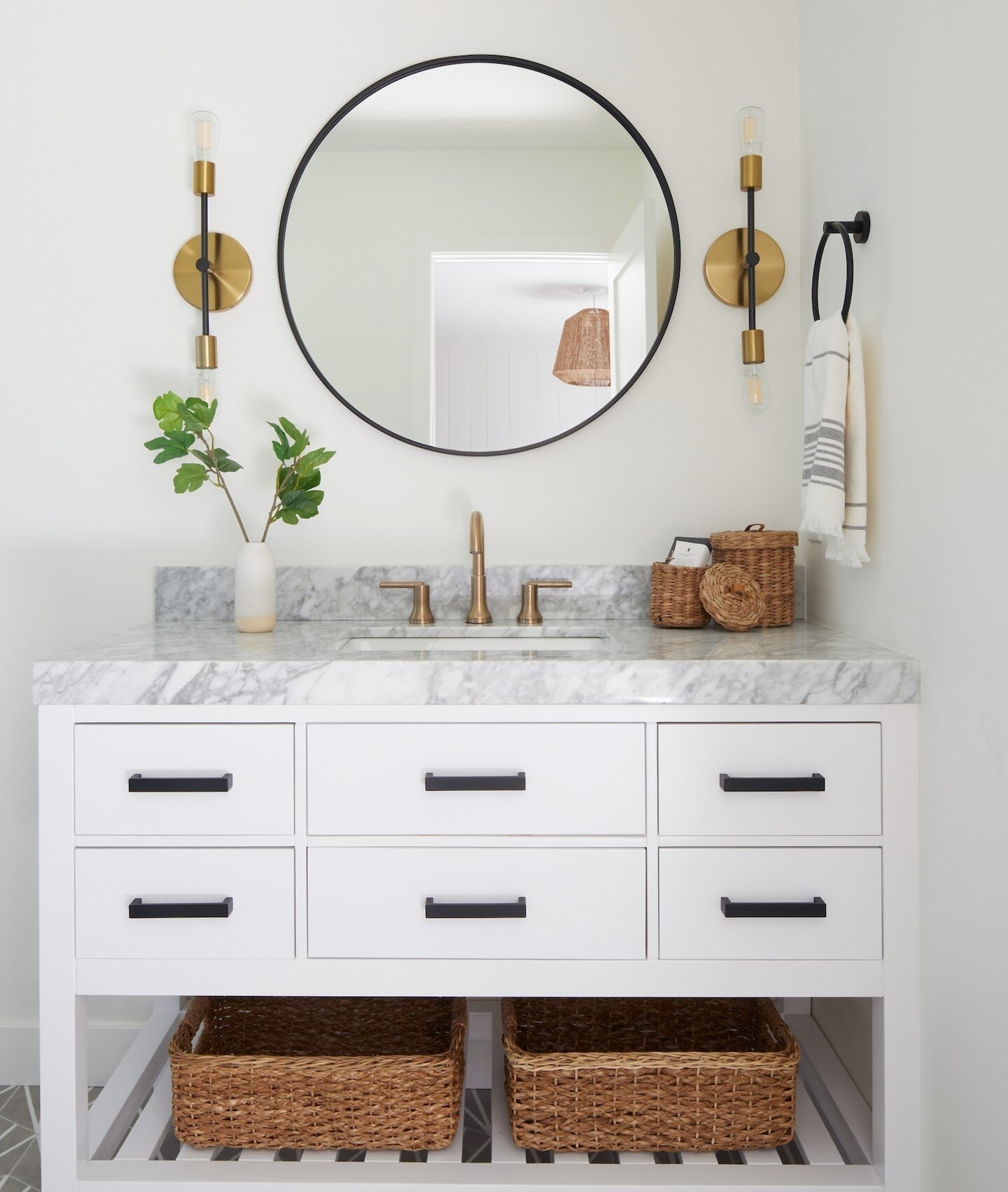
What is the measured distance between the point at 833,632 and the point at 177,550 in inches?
51.8

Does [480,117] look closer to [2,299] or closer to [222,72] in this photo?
[222,72]

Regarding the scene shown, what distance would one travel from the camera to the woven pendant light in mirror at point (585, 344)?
1.92 meters

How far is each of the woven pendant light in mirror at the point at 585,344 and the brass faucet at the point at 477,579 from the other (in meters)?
0.38

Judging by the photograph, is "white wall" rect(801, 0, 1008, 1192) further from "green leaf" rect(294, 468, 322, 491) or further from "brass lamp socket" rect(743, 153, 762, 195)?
"green leaf" rect(294, 468, 322, 491)

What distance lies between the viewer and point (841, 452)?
4.98ft

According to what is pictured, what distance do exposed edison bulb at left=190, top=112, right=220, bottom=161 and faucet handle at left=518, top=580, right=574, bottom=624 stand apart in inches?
42.6

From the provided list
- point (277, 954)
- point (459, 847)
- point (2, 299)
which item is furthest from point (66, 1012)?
point (2, 299)

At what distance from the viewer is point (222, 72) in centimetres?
192

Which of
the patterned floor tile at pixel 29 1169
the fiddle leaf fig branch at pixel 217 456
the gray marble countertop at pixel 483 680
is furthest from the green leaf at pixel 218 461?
the patterned floor tile at pixel 29 1169

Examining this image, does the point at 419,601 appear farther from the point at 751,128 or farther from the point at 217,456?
the point at 751,128

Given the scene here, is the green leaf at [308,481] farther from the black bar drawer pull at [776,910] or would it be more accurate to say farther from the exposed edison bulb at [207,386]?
the black bar drawer pull at [776,910]

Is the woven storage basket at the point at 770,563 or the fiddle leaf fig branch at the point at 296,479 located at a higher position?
the fiddle leaf fig branch at the point at 296,479

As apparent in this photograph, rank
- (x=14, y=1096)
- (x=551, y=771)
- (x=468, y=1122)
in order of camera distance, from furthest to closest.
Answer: (x=14, y=1096)
(x=468, y=1122)
(x=551, y=771)

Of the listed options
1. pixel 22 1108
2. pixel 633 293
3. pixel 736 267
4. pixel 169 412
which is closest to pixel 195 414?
pixel 169 412
